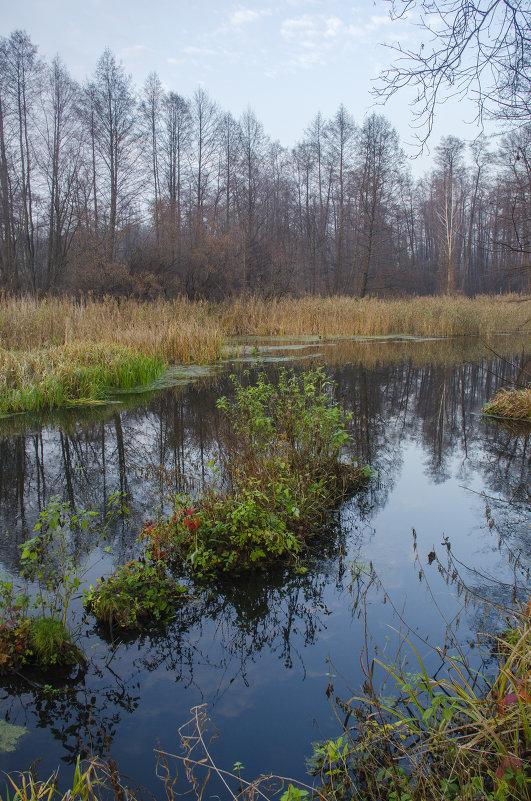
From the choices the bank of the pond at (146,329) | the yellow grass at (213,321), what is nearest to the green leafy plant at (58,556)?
the bank of the pond at (146,329)

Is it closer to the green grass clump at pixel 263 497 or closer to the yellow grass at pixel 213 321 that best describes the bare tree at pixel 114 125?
the yellow grass at pixel 213 321

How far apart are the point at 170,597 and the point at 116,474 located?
2.40 meters

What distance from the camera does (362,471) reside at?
466cm

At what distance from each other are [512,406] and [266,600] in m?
5.42

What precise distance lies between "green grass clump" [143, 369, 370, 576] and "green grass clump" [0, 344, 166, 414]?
411 cm

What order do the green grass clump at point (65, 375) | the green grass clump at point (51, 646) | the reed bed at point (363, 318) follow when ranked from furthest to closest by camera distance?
the reed bed at point (363, 318)
the green grass clump at point (65, 375)
the green grass clump at point (51, 646)

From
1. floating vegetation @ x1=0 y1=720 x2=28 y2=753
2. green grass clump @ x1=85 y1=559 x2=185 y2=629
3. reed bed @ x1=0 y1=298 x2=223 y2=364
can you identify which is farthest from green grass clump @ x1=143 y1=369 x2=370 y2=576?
reed bed @ x1=0 y1=298 x2=223 y2=364

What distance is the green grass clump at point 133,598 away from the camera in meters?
2.56

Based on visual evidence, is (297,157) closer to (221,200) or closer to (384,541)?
(221,200)

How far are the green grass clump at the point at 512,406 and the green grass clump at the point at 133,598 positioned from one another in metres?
5.72

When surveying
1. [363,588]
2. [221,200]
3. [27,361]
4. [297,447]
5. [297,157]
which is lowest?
[363,588]

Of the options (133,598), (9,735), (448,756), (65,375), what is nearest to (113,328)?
(65,375)

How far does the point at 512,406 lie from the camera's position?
6988 millimetres

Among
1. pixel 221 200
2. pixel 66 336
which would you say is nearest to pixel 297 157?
pixel 221 200
